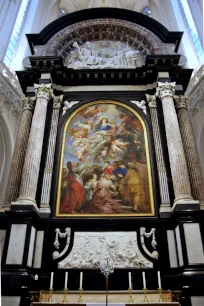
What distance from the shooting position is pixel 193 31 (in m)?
13.1

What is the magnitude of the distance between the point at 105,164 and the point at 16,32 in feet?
29.0

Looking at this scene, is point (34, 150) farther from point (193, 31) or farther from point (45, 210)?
point (193, 31)

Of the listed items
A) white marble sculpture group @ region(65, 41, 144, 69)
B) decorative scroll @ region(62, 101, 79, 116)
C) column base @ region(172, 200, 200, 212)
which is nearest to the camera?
column base @ region(172, 200, 200, 212)

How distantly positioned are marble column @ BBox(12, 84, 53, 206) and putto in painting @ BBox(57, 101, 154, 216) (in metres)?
0.73

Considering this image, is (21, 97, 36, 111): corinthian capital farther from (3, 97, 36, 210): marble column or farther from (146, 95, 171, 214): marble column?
(146, 95, 171, 214): marble column

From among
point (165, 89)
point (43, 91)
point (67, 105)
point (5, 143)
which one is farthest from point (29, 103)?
point (165, 89)

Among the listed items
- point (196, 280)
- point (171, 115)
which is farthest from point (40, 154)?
point (196, 280)

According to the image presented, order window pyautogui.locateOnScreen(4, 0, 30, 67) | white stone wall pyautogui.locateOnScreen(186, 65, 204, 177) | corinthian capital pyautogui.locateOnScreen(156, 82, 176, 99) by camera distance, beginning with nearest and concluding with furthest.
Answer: corinthian capital pyautogui.locateOnScreen(156, 82, 176, 99)
white stone wall pyautogui.locateOnScreen(186, 65, 204, 177)
window pyautogui.locateOnScreen(4, 0, 30, 67)

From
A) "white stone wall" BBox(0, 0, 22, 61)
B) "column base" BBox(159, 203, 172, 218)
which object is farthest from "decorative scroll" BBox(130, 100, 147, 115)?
"white stone wall" BBox(0, 0, 22, 61)

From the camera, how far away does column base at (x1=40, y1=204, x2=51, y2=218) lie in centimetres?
697

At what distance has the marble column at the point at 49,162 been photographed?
283 inches

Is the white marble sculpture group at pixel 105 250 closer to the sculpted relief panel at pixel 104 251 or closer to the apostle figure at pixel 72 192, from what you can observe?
the sculpted relief panel at pixel 104 251

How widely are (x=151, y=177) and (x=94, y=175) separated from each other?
57.6 inches

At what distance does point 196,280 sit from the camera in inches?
216
